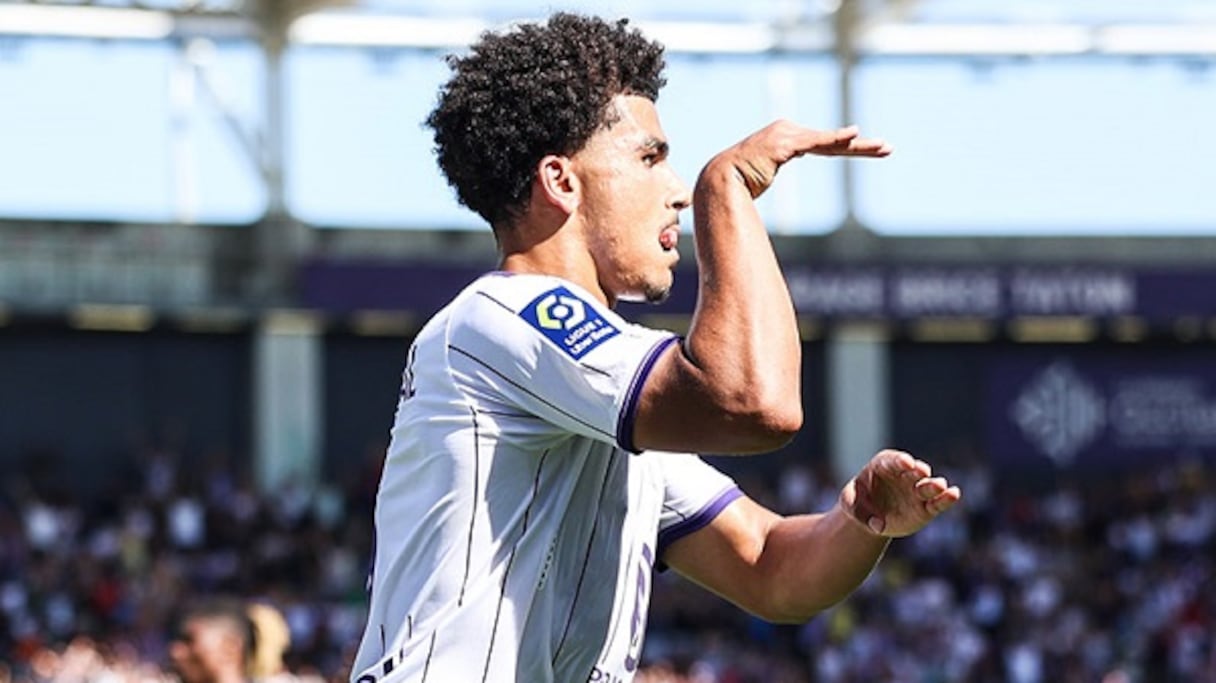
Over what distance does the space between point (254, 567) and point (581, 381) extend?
73.0 ft

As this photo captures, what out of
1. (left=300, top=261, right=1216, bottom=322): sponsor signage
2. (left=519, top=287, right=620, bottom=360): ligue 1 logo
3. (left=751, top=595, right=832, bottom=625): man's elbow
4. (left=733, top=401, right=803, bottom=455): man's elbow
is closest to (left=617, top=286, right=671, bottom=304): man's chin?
(left=519, top=287, right=620, bottom=360): ligue 1 logo

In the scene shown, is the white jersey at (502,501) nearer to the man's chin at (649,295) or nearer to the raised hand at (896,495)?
the man's chin at (649,295)

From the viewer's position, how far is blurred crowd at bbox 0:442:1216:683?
928 inches

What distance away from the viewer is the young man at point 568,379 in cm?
344

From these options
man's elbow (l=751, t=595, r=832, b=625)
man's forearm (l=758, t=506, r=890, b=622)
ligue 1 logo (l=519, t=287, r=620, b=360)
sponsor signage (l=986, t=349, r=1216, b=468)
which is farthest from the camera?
sponsor signage (l=986, t=349, r=1216, b=468)

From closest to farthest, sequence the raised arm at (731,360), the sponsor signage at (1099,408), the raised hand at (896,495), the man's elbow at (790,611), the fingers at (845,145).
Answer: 1. the raised arm at (731,360)
2. the fingers at (845,145)
3. the raised hand at (896,495)
4. the man's elbow at (790,611)
5. the sponsor signage at (1099,408)

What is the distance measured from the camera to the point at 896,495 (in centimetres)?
390

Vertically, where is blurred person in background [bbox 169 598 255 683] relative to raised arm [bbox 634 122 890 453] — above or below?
below

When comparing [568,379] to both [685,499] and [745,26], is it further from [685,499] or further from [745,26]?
[745,26]

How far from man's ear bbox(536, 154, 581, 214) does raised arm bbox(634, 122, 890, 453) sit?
34 centimetres

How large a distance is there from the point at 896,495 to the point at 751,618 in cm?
2255

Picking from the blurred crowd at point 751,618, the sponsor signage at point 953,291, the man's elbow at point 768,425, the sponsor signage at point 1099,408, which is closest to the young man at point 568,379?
the man's elbow at point 768,425

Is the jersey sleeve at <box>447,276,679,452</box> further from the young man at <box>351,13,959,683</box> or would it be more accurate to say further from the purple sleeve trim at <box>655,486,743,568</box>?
the purple sleeve trim at <box>655,486,743,568</box>

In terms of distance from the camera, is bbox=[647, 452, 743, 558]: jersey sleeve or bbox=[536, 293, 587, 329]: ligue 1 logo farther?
bbox=[647, 452, 743, 558]: jersey sleeve
